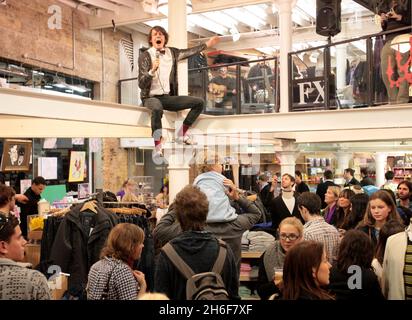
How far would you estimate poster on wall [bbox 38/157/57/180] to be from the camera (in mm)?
10469

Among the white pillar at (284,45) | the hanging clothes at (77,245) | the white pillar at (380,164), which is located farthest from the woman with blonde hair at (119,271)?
the white pillar at (380,164)

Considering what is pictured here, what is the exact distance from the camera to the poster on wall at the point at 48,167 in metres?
10.5

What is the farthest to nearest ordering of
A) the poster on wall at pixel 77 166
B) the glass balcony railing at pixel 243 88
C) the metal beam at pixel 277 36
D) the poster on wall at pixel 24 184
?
1. the metal beam at pixel 277 36
2. the poster on wall at pixel 77 166
3. the poster on wall at pixel 24 184
4. the glass balcony railing at pixel 243 88

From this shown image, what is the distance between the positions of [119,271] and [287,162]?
22.1 feet

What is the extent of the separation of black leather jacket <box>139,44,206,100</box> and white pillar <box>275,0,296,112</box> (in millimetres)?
1467

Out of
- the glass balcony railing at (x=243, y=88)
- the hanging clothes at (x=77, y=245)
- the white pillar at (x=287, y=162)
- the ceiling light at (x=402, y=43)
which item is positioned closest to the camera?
the hanging clothes at (x=77, y=245)

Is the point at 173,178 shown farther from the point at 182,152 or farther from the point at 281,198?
the point at 281,198

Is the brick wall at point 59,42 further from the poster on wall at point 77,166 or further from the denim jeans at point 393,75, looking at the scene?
the denim jeans at point 393,75

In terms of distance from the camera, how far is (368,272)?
9.02 feet

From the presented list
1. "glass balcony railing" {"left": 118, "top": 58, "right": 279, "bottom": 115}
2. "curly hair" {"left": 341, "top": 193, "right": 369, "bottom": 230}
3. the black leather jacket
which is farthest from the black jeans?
"curly hair" {"left": 341, "top": 193, "right": 369, "bottom": 230}

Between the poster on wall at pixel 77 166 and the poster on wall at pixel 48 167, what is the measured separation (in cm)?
48

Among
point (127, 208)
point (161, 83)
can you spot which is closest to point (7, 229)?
point (127, 208)
